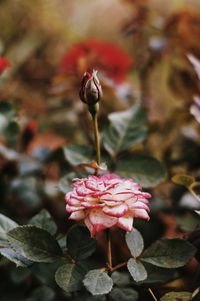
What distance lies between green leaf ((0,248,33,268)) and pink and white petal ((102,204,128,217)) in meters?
0.09

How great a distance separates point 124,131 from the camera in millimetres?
553

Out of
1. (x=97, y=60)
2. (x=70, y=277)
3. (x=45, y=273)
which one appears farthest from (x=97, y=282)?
(x=97, y=60)

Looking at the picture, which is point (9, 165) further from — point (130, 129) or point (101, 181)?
point (101, 181)

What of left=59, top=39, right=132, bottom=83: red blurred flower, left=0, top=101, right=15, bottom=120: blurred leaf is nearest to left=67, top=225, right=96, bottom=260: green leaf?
left=0, top=101, right=15, bottom=120: blurred leaf

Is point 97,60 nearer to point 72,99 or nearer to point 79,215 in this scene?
point 72,99

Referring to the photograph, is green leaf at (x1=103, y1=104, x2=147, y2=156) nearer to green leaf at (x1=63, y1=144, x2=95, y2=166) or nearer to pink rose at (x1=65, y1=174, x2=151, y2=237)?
green leaf at (x1=63, y1=144, x2=95, y2=166)

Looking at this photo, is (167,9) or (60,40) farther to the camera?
(167,9)

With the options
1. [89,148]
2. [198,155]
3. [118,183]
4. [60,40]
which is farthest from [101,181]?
[60,40]

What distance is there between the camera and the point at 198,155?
Answer: 67 centimetres

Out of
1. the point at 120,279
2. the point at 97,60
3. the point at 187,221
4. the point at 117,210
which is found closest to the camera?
the point at 117,210

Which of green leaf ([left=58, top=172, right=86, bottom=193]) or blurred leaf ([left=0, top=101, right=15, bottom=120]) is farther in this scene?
blurred leaf ([left=0, top=101, right=15, bottom=120])

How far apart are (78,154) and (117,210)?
0.55 ft

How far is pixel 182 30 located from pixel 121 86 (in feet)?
0.48

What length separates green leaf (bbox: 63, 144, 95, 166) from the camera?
0.52m
